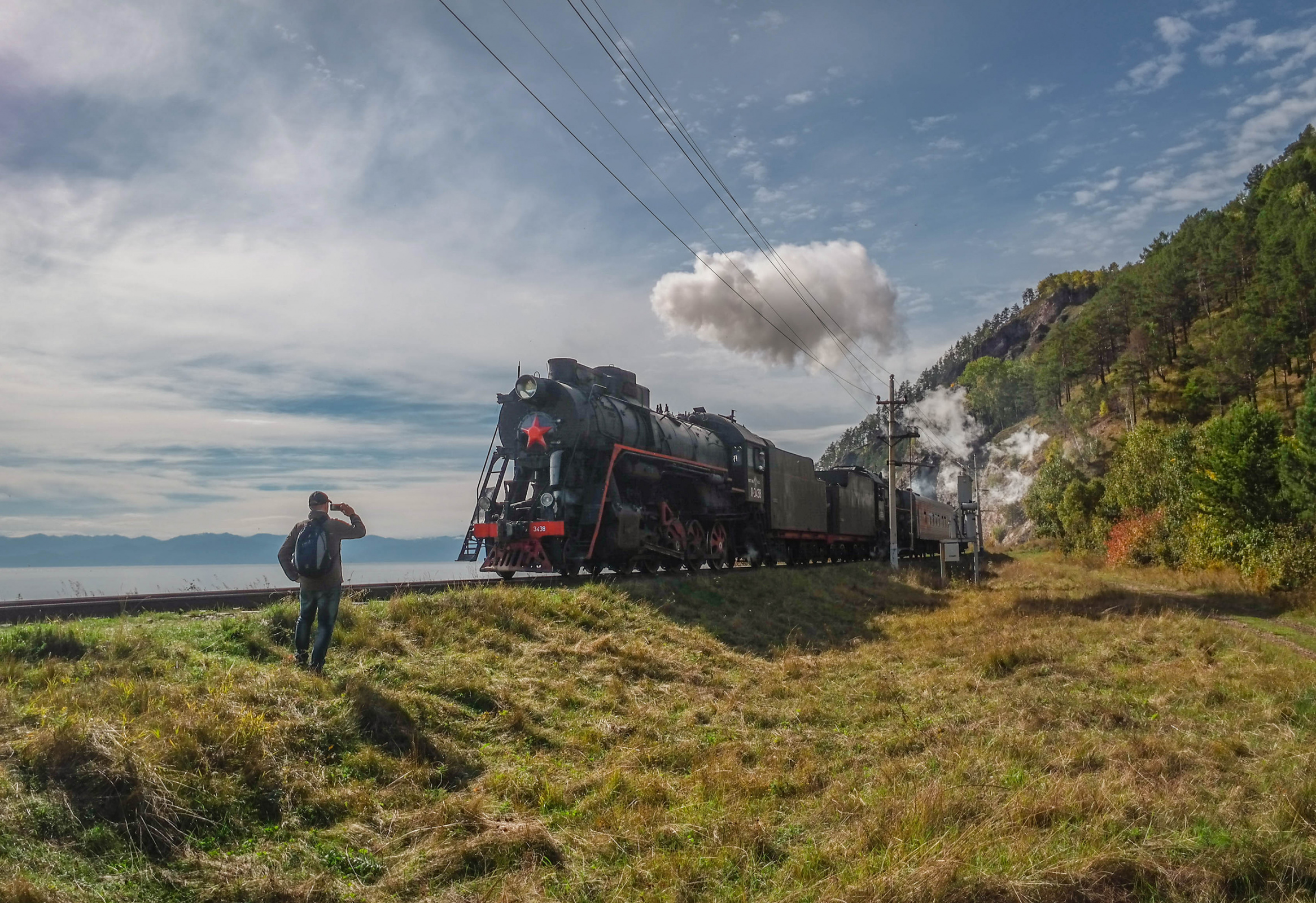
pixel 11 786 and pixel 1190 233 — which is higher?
pixel 1190 233

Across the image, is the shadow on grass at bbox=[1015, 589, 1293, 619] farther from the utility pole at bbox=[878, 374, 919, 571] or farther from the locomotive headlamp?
the locomotive headlamp

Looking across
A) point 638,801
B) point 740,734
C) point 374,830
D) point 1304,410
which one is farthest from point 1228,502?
point 374,830

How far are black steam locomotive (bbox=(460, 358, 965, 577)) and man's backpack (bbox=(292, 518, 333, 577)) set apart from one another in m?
7.72

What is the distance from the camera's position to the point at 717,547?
73.5 ft

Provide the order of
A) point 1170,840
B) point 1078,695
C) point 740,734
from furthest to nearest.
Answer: point 1078,695 < point 740,734 < point 1170,840

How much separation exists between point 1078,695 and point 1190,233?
12488cm

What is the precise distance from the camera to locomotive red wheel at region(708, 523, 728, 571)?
22000 millimetres

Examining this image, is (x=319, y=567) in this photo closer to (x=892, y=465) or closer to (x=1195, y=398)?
(x=892, y=465)

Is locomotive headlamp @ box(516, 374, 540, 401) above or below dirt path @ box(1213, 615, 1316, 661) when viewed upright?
above

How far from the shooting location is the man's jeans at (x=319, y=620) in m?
8.72

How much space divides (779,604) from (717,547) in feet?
11.8

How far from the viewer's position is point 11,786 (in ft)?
17.4

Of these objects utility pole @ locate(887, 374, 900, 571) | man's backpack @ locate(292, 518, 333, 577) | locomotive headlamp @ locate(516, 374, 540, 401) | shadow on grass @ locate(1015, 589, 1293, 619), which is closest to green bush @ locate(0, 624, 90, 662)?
man's backpack @ locate(292, 518, 333, 577)

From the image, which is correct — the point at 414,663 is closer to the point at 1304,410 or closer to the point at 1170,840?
the point at 1170,840
